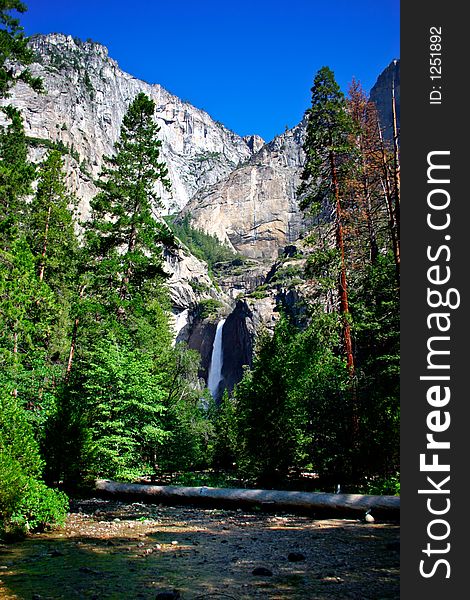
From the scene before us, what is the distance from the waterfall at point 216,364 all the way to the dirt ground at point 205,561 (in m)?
63.6

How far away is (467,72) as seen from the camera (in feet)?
12.1

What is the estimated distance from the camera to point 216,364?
75.9 metres

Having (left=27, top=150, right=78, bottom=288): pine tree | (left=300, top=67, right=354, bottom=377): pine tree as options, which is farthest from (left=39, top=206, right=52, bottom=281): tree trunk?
(left=300, top=67, right=354, bottom=377): pine tree

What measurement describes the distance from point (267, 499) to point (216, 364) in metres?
65.0

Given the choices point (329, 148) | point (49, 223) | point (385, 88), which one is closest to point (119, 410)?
point (49, 223)

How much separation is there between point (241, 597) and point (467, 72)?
5.21 metres

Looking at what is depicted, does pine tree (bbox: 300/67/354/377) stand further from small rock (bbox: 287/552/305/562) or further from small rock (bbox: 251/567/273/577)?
small rock (bbox: 251/567/273/577)

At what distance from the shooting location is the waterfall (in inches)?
2869

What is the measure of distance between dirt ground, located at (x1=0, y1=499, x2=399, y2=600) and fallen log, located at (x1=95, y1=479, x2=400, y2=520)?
0.51 m

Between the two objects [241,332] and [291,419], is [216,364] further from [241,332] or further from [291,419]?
[291,419]

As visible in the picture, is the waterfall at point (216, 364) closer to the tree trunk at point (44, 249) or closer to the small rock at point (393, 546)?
the tree trunk at point (44, 249)

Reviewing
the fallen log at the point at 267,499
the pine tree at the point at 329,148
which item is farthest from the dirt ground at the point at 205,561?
the pine tree at the point at 329,148

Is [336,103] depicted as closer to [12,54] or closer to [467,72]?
[12,54]

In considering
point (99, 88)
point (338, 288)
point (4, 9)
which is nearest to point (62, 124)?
point (99, 88)
